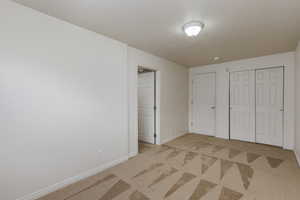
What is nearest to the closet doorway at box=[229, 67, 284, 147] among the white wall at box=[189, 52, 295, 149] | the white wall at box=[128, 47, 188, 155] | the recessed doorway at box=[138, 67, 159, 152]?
the white wall at box=[189, 52, 295, 149]

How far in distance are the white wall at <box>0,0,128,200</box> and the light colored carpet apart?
40 cm

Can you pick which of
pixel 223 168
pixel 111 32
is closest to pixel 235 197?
pixel 223 168

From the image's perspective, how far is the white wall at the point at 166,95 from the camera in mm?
3098

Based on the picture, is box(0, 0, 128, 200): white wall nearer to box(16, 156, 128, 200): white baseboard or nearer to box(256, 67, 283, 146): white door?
box(16, 156, 128, 200): white baseboard

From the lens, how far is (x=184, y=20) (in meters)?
2.01

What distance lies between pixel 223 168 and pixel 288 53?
10.6ft

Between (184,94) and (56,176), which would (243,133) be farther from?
(56,176)

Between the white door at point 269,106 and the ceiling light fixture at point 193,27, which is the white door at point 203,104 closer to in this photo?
the white door at point 269,106

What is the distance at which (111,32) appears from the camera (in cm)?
242

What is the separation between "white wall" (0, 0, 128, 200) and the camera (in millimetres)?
1631

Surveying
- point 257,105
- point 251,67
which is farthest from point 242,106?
point 251,67

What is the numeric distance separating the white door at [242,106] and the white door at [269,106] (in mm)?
135

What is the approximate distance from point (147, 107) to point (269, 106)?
3208 mm

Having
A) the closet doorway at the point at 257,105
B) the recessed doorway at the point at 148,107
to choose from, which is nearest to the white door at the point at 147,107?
the recessed doorway at the point at 148,107
